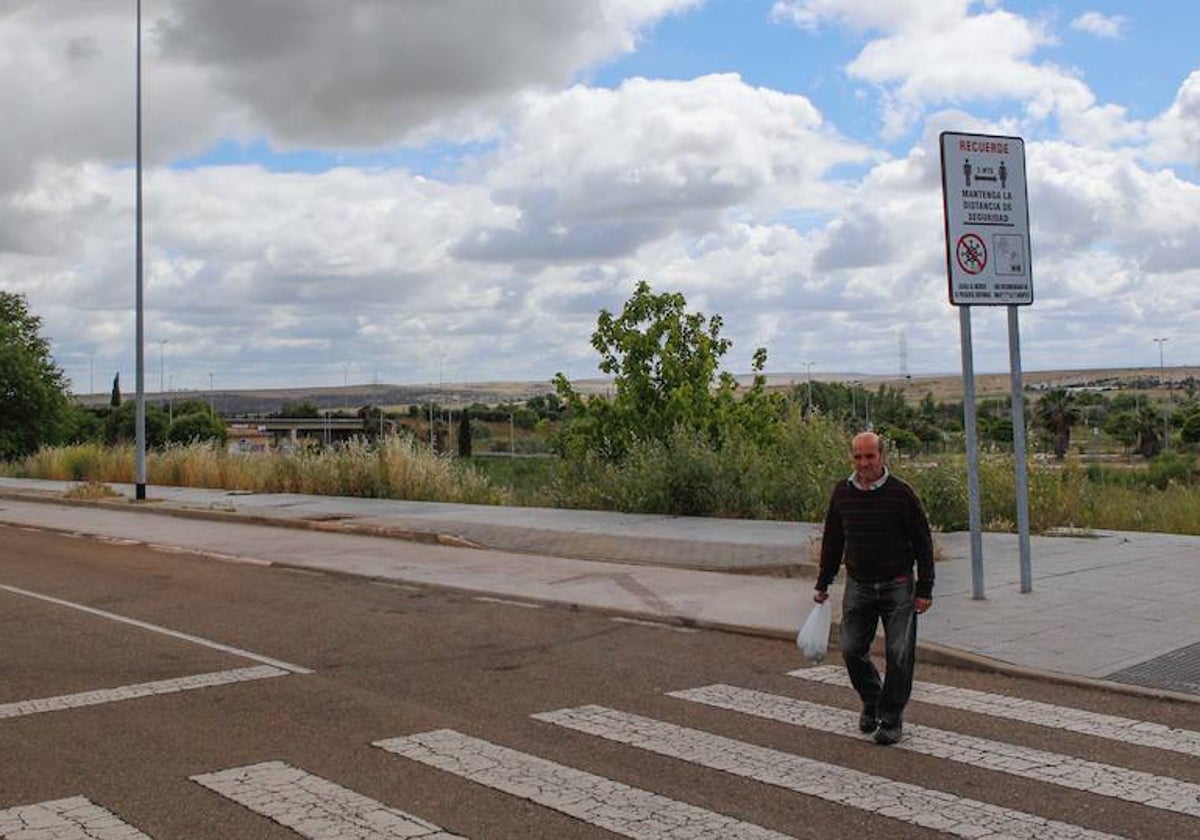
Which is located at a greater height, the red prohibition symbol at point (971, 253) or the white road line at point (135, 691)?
the red prohibition symbol at point (971, 253)

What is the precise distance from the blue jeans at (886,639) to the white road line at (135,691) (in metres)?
4.03

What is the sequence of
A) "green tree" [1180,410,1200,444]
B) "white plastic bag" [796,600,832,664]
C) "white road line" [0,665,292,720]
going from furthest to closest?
"green tree" [1180,410,1200,444] → "white road line" [0,665,292,720] → "white plastic bag" [796,600,832,664]

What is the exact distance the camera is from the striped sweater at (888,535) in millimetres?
6895

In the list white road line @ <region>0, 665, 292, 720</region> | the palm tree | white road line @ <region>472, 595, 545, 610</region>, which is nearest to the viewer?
white road line @ <region>0, 665, 292, 720</region>

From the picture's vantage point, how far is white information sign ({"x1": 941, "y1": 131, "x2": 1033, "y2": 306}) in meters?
10.7

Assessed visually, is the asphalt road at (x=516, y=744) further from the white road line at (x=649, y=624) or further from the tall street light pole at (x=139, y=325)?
the tall street light pole at (x=139, y=325)

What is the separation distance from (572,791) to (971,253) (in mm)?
6687

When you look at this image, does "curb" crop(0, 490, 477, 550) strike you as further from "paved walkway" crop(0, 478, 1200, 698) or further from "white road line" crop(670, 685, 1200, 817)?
"white road line" crop(670, 685, 1200, 817)

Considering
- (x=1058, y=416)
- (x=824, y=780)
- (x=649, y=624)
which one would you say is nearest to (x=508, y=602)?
(x=649, y=624)

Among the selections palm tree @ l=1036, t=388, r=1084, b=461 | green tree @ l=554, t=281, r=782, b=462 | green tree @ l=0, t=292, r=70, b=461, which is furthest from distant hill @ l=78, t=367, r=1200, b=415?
green tree @ l=554, t=281, r=782, b=462

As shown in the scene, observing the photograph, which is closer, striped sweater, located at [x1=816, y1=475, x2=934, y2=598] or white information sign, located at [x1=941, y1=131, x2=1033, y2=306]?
striped sweater, located at [x1=816, y1=475, x2=934, y2=598]

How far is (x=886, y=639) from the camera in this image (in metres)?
6.89

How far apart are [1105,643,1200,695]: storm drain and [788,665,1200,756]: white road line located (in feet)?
2.40

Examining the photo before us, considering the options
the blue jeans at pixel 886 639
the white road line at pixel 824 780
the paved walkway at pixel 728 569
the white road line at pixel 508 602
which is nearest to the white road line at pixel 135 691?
the white road line at pixel 824 780
